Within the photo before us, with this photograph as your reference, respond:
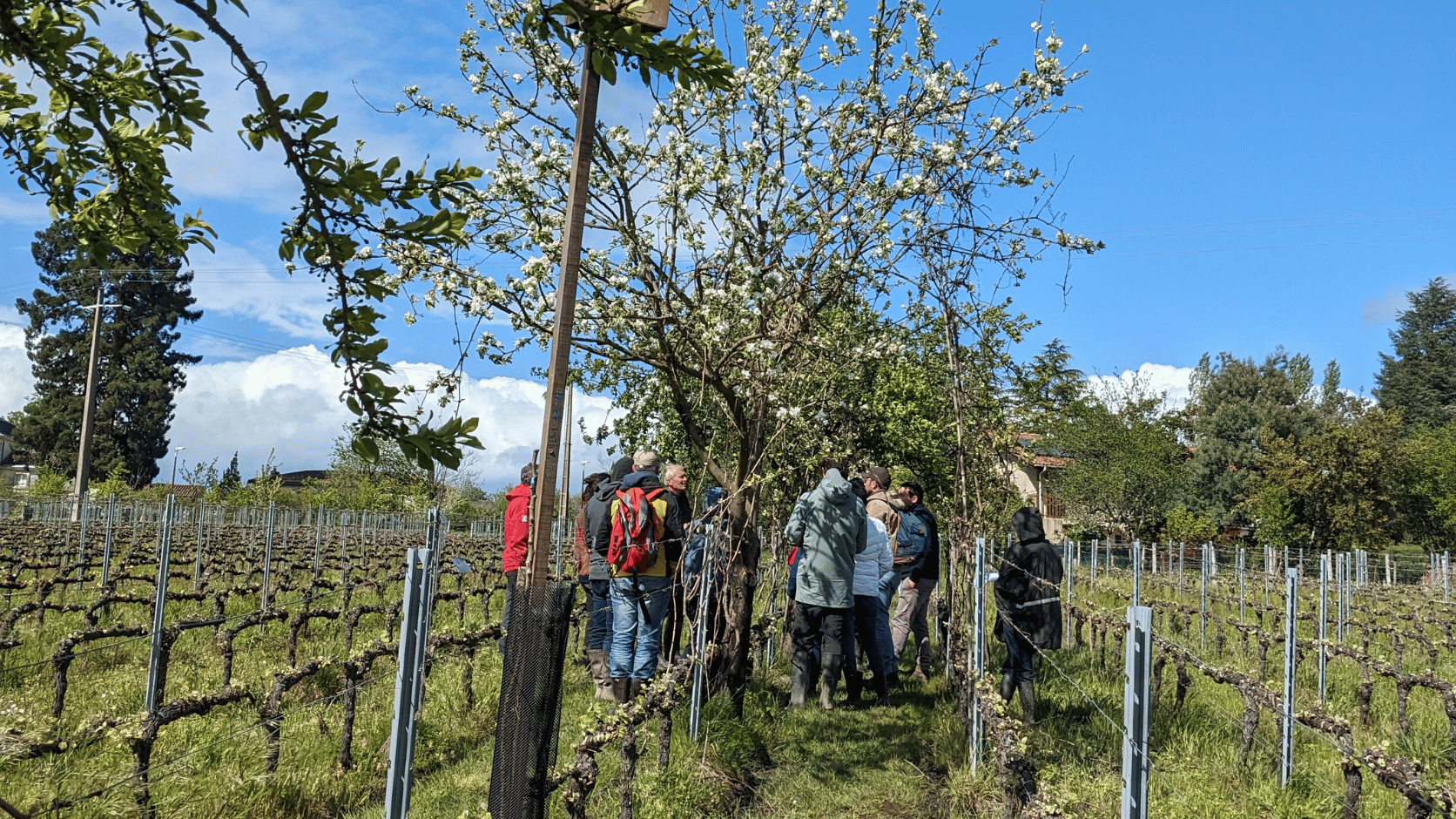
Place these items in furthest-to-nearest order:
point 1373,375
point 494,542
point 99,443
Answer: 1. point 1373,375
2. point 99,443
3. point 494,542

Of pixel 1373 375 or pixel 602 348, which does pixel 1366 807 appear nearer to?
pixel 602 348

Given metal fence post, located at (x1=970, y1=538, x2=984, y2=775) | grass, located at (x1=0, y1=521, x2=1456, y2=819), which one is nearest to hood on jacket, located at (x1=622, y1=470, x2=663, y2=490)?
grass, located at (x1=0, y1=521, x2=1456, y2=819)

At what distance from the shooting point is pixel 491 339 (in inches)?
274

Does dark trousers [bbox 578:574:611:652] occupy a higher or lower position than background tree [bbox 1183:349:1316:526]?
lower

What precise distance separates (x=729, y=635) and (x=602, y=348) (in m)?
2.25

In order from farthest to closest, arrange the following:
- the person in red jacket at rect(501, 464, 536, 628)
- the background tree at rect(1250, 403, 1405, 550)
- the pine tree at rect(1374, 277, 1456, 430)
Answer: the pine tree at rect(1374, 277, 1456, 430)
the background tree at rect(1250, 403, 1405, 550)
the person in red jacket at rect(501, 464, 536, 628)

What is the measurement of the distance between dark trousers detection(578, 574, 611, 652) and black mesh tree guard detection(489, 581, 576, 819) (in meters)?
4.02

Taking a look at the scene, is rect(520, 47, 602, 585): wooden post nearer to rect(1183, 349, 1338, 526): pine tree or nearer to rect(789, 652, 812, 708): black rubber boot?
rect(789, 652, 812, 708): black rubber boot

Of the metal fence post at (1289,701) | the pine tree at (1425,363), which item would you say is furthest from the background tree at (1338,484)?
the metal fence post at (1289,701)

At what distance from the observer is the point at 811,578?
756 cm

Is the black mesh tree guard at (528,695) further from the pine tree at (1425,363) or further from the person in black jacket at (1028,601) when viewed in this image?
the pine tree at (1425,363)

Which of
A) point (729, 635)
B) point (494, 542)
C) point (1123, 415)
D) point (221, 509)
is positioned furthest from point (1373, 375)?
point (729, 635)

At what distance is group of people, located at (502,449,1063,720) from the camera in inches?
267

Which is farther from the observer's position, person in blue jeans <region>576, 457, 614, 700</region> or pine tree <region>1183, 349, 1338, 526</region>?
pine tree <region>1183, 349, 1338, 526</region>
